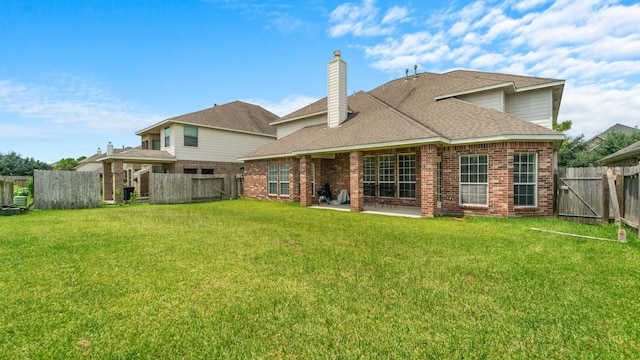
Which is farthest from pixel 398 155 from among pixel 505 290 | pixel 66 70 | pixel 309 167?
pixel 66 70

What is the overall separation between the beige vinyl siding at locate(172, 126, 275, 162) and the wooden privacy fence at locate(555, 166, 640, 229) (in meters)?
21.7

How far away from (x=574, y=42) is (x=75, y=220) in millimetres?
23096

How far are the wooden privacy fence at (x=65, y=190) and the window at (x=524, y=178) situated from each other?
19.6 m

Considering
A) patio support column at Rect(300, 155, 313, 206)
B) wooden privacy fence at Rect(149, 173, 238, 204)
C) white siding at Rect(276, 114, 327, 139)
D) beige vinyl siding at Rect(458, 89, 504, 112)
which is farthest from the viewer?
white siding at Rect(276, 114, 327, 139)

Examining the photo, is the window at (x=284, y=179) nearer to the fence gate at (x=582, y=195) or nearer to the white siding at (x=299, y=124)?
the white siding at (x=299, y=124)

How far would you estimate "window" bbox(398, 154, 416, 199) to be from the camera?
42.7 feet

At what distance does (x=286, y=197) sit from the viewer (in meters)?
16.5

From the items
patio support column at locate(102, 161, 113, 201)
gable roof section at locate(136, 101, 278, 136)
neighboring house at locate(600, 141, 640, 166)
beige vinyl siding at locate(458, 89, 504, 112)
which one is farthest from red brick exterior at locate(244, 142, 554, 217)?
patio support column at locate(102, 161, 113, 201)

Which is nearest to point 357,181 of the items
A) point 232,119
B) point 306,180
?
point 306,180

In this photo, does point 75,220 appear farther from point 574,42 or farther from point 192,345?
point 574,42

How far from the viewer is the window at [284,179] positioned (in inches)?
655

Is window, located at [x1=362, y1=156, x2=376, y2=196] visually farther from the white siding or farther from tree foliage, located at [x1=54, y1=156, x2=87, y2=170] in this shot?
tree foliage, located at [x1=54, y1=156, x2=87, y2=170]

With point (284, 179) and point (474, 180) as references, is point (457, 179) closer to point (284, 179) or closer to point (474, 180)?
point (474, 180)

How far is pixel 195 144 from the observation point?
21688 mm
